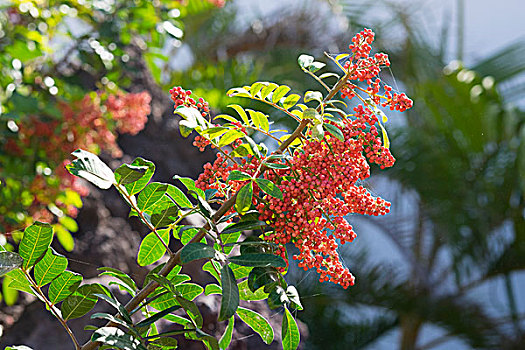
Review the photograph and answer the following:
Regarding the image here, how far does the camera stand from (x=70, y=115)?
41.5 inches

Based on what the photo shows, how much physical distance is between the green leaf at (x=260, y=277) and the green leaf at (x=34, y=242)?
6.7 inches

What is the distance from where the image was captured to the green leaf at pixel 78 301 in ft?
→ 1.54

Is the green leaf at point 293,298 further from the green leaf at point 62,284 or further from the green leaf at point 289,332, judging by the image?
the green leaf at point 62,284

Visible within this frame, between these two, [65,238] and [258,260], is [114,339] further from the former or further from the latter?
[65,238]

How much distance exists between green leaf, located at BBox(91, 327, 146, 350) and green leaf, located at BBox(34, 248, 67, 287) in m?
0.10

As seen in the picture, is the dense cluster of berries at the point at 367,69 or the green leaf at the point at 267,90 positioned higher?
the dense cluster of berries at the point at 367,69

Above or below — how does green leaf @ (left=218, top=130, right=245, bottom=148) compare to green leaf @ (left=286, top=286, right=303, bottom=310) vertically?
above

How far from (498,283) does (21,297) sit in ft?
8.02

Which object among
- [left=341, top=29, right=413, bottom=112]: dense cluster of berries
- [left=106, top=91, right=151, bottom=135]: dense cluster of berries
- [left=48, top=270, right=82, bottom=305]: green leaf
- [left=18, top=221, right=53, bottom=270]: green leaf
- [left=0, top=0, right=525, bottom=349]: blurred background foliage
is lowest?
[left=48, top=270, right=82, bottom=305]: green leaf

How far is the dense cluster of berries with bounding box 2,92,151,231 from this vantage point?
3.35ft

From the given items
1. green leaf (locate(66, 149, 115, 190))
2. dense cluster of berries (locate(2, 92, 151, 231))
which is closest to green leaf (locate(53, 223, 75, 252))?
dense cluster of berries (locate(2, 92, 151, 231))

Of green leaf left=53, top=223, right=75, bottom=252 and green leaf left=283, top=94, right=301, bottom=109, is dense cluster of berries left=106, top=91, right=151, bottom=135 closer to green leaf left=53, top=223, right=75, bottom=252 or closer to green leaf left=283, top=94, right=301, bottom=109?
green leaf left=53, top=223, right=75, bottom=252

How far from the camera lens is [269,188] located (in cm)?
43

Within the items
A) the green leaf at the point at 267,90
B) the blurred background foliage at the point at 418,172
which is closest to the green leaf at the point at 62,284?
the green leaf at the point at 267,90
